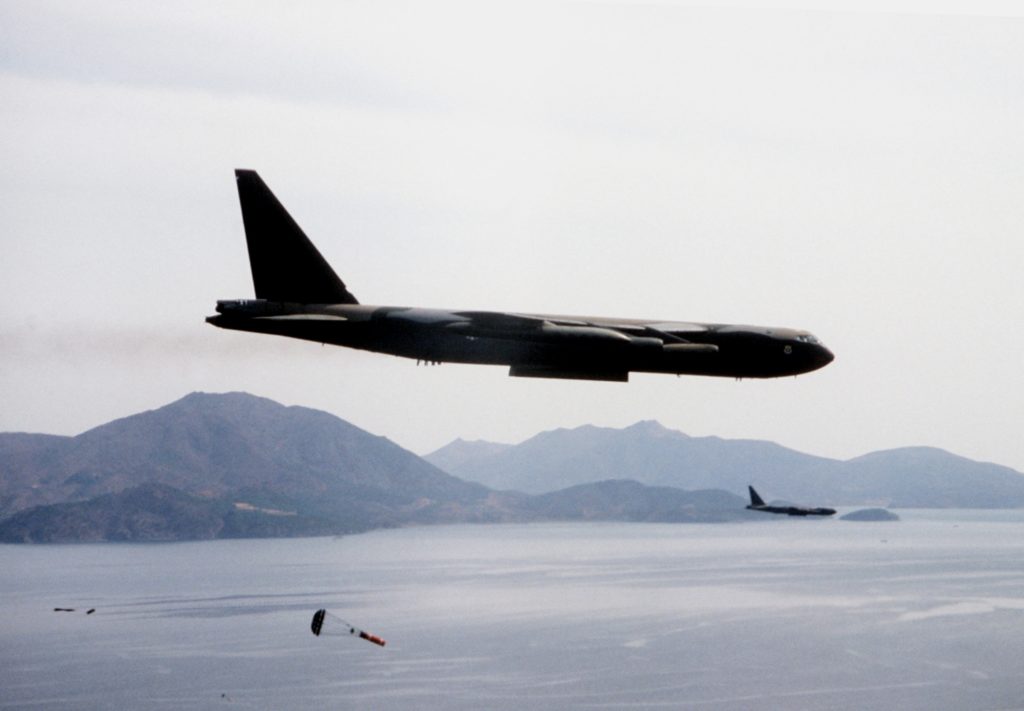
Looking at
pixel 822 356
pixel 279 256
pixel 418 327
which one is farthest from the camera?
pixel 822 356

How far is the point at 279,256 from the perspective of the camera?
145 ft

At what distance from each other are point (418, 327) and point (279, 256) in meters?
7.54

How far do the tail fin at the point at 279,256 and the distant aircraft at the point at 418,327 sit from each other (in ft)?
0.14

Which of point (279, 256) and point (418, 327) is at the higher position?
point (279, 256)

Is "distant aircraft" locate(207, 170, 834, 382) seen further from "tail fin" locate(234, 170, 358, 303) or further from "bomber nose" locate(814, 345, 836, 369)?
"bomber nose" locate(814, 345, 836, 369)

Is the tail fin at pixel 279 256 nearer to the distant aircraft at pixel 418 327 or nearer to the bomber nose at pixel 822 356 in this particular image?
the distant aircraft at pixel 418 327

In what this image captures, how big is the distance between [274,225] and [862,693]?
17852 cm

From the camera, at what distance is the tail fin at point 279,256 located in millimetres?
44031

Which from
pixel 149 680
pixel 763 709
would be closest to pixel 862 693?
pixel 763 709

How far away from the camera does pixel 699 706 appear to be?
582 feet

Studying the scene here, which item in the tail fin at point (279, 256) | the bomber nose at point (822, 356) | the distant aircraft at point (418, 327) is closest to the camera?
the distant aircraft at point (418, 327)

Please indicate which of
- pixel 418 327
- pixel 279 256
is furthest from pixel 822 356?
pixel 279 256

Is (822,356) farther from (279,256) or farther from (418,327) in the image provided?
(279,256)

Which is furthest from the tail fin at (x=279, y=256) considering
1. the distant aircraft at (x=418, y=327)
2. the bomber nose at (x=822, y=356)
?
the bomber nose at (x=822, y=356)
